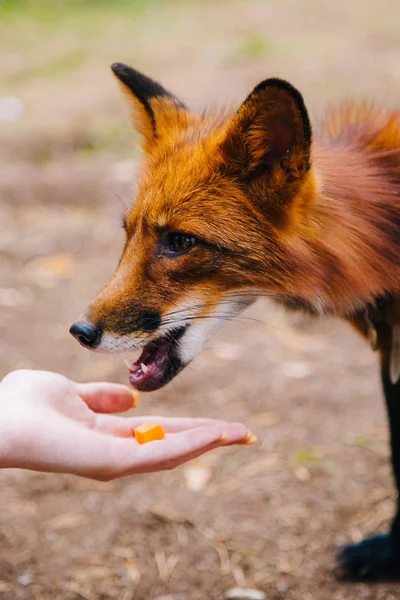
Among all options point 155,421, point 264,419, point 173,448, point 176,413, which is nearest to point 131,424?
point 155,421

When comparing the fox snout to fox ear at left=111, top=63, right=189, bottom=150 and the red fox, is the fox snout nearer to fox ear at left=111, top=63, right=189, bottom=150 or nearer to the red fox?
the red fox

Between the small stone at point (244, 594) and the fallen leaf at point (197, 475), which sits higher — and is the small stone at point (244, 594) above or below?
below

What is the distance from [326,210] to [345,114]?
0.87 m

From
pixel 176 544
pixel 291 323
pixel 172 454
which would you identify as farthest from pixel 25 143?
pixel 172 454

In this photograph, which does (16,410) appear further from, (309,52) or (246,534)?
(309,52)

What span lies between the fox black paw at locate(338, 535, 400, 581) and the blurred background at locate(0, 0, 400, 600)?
6cm

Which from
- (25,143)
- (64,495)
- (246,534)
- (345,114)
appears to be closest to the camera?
(345,114)

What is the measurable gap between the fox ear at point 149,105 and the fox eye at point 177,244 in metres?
0.63

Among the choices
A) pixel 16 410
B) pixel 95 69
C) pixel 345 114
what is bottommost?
pixel 16 410

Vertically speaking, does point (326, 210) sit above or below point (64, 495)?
above

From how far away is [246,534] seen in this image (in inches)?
144

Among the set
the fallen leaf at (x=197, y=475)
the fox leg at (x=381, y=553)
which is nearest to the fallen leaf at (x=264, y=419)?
the fallen leaf at (x=197, y=475)

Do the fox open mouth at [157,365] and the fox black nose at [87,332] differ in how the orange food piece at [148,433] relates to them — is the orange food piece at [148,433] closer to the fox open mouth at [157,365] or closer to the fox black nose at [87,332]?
the fox open mouth at [157,365]

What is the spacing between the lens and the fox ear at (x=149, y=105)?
10.6 ft
